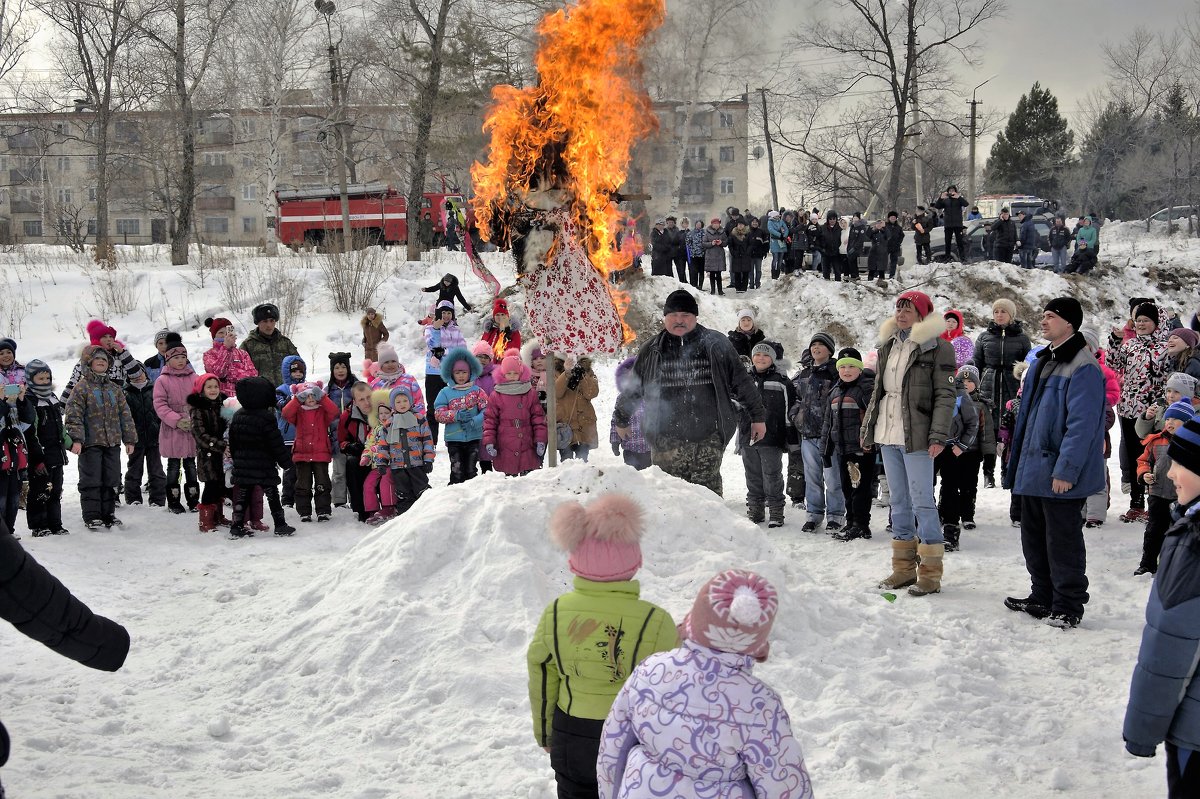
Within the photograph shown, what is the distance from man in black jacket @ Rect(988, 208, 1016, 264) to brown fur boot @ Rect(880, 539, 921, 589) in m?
20.2

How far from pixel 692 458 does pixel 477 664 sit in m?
2.97

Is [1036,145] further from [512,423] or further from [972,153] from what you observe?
[512,423]

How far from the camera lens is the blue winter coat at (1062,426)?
20.9 ft

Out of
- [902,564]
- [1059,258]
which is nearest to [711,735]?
[902,564]

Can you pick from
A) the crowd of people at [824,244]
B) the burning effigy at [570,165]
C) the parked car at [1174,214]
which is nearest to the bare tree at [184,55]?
the crowd of people at [824,244]

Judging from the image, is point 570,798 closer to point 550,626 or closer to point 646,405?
point 550,626

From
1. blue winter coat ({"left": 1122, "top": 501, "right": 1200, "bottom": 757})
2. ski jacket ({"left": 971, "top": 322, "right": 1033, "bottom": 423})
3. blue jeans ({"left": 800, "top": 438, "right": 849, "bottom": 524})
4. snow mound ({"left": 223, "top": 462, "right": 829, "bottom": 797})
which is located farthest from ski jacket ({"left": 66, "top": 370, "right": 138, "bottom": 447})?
blue winter coat ({"left": 1122, "top": 501, "right": 1200, "bottom": 757})

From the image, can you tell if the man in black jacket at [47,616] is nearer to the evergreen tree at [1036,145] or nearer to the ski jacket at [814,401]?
the ski jacket at [814,401]

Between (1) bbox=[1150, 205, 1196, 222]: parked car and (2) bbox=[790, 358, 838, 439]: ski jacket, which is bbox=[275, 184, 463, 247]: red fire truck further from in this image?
(1) bbox=[1150, 205, 1196, 222]: parked car

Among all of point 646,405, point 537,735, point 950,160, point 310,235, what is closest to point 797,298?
point 646,405

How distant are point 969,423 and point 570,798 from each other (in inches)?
266

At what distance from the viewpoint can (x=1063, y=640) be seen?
638 centimetres

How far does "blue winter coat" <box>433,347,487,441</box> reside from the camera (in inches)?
396

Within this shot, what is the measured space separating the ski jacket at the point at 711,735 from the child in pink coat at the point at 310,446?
833cm
